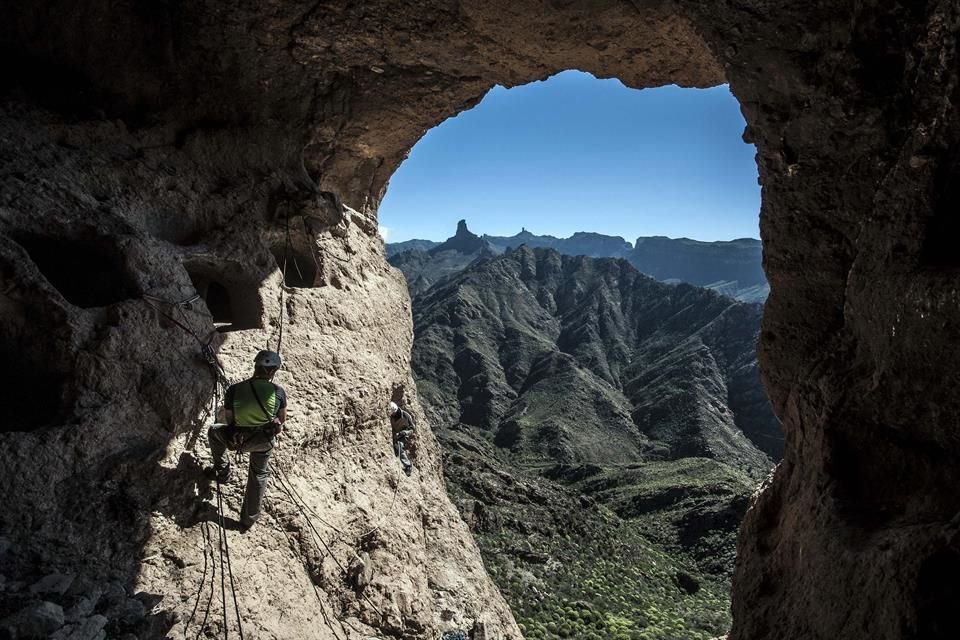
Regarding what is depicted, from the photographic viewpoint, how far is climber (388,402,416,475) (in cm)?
1016

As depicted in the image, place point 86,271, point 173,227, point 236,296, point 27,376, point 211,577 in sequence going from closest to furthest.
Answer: point 211,577 < point 27,376 < point 86,271 < point 173,227 < point 236,296

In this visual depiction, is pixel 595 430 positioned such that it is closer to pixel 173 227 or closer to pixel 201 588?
pixel 173 227

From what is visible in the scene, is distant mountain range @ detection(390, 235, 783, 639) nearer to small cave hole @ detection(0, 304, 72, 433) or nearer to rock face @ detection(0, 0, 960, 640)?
rock face @ detection(0, 0, 960, 640)

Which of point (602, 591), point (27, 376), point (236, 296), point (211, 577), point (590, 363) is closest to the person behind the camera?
point (211, 577)

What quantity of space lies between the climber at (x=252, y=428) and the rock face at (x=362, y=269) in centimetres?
39

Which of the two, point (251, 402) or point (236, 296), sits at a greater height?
point (236, 296)

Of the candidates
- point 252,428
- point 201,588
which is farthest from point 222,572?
point 252,428

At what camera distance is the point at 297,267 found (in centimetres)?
970

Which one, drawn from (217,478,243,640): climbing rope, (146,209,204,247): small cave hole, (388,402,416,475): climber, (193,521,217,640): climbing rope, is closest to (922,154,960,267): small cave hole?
(217,478,243,640): climbing rope

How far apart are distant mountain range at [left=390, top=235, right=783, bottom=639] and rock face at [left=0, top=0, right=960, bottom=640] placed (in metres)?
19.2

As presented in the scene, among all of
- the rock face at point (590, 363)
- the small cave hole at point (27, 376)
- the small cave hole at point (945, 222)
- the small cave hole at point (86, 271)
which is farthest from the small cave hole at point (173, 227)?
the rock face at point (590, 363)

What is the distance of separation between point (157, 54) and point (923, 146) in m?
9.30

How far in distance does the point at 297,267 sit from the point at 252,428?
4187 millimetres

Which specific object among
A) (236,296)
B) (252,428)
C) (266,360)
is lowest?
(252,428)
